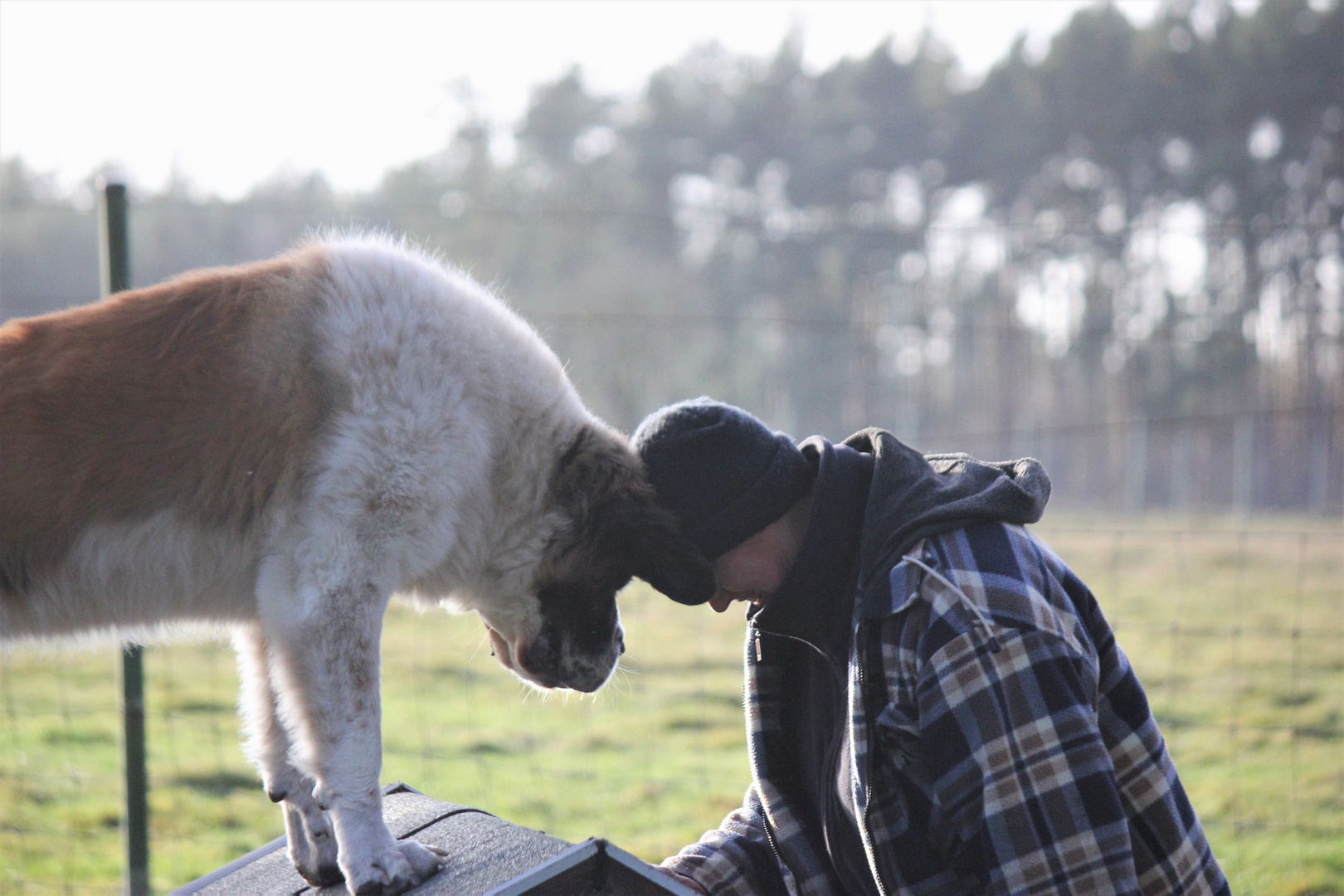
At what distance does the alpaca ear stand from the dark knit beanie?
0.03 meters

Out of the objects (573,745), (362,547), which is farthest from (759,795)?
(573,745)

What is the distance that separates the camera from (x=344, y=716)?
99.3 inches

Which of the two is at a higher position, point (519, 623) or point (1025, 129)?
point (1025, 129)

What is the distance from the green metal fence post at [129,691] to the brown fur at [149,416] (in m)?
1.01

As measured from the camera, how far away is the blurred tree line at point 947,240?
19.4m

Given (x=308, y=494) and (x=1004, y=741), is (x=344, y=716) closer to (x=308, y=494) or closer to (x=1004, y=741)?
(x=308, y=494)

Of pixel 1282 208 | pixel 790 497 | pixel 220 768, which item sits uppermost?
pixel 1282 208

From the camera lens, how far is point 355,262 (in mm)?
2943

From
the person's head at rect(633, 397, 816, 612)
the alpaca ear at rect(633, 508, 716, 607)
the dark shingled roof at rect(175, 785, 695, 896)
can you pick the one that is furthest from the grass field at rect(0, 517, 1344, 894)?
the person's head at rect(633, 397, 816, 612)

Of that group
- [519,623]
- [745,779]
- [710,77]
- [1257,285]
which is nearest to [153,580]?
[519,623]

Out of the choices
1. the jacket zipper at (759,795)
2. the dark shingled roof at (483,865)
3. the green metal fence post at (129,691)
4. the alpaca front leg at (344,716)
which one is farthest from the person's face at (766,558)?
the green metal fence post at (129,691)

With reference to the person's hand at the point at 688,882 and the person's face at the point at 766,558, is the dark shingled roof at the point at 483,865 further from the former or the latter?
the person's face at the point at 766,558

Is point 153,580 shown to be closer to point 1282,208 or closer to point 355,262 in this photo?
point 355,262

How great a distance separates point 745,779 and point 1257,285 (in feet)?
61.6
